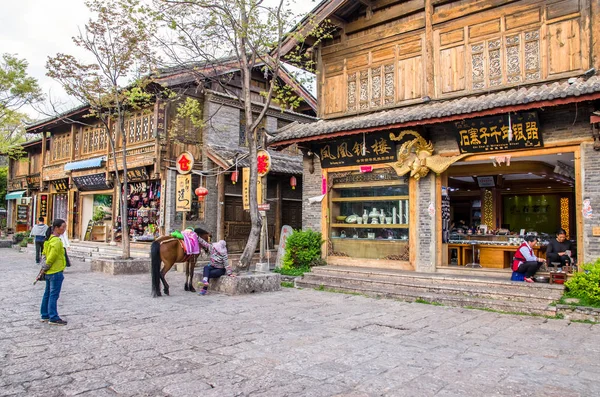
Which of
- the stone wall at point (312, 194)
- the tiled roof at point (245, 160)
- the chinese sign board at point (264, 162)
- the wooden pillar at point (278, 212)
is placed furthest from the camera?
the wooden pillar at point (278, 212)

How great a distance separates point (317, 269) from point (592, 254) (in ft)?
19.7

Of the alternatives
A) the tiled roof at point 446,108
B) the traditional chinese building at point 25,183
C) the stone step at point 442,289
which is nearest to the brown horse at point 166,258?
the stone step at point 442,289

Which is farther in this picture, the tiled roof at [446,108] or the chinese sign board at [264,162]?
the chinese sign board at [264,162]

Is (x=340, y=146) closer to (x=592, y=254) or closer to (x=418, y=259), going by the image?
(x=418, y=259)

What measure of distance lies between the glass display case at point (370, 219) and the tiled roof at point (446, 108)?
1722 millimetres

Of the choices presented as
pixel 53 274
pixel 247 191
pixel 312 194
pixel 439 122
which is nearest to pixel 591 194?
pixel 439 122

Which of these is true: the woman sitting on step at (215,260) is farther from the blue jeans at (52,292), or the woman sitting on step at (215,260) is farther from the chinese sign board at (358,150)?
the chinese sign board at (358,150)

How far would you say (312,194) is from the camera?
1255 cm

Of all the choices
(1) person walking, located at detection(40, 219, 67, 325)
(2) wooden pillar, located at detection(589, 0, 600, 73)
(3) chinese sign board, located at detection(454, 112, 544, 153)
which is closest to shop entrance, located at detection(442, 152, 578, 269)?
(3) chinese sign board, located at detection(454, 112, 544, 153)

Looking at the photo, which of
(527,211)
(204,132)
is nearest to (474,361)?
(527,211)

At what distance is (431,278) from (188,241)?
213 inches

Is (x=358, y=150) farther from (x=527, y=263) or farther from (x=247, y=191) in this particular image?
(x=527, y=263)

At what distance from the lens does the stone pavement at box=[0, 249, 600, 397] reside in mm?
4234

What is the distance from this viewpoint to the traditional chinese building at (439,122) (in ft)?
28.8
